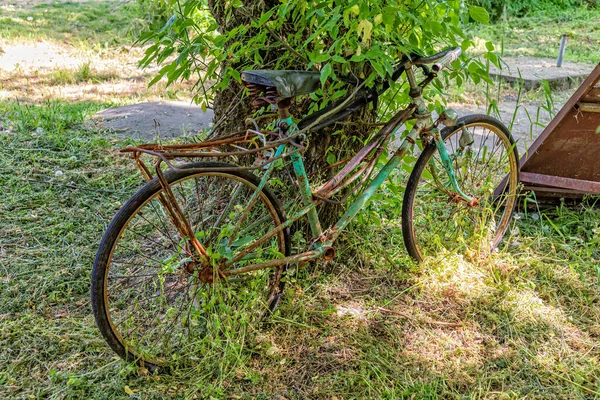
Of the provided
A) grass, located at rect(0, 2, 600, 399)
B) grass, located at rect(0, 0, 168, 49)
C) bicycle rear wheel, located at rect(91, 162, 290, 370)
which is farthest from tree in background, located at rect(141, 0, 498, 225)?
grass, located at rect(0, 0, 168, 49)

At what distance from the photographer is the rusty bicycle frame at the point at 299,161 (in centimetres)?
213

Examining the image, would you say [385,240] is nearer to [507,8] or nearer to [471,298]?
[471,298]

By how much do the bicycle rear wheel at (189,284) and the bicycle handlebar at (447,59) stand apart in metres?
0.96

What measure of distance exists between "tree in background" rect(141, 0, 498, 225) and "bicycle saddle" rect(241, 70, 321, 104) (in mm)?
100

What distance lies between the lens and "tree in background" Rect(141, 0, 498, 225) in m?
2.29

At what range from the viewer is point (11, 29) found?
8914 mm

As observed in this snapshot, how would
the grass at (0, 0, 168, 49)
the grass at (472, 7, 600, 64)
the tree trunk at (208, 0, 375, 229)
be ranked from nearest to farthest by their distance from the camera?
the tree trunk at (208, 0, 375, 229) → the grass at (0, 0, 168, 49) → the grass at (472, 7, 600, 64)

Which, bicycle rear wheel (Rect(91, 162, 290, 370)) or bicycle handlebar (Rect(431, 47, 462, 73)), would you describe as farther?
bicycle handlebar (Rect(431, 47, 462, 73))

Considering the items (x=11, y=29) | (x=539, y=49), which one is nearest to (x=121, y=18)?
(x=11, y=29)

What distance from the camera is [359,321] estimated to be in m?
2.67

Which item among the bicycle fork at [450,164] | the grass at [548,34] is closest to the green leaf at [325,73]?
the bicycle fork at [450,164]

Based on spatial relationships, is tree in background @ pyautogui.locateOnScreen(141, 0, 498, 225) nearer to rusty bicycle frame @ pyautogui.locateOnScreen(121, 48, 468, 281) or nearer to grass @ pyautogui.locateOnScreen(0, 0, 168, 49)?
rusty bicycle frame @ pyautogui.locateOnScreen(121, 48, 468, 281)

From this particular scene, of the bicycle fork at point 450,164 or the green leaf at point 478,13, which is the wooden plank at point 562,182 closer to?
the bicycle fork at point 450,164

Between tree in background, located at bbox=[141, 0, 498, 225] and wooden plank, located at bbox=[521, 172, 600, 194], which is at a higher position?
tree in background, located at bbox=[141, 0, 498, 225]
